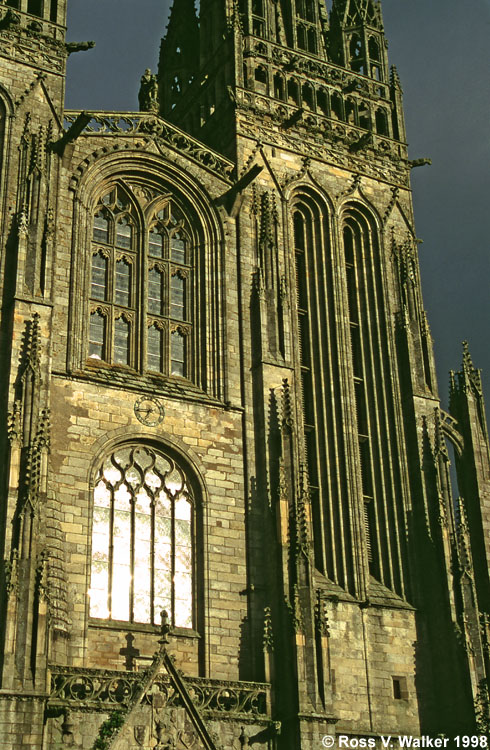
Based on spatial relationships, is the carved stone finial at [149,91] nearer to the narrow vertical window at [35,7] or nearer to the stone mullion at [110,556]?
the narrow vertical window at [35,7]

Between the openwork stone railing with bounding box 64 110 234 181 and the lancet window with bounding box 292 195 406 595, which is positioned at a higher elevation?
the openwork stone railing with bounding box 64 110 234 181

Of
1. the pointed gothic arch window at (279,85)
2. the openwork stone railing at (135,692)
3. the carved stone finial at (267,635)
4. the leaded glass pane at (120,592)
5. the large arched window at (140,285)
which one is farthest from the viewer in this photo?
the pointed gothic arch window at (279,85)

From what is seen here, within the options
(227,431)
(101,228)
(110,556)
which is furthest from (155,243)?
(110,556)

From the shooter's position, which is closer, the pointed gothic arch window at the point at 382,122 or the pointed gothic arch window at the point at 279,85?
the pointed gothic arch window at the point at 279,85

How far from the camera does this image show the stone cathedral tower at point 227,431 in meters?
25.4

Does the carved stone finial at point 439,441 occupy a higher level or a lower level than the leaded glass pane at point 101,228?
lower

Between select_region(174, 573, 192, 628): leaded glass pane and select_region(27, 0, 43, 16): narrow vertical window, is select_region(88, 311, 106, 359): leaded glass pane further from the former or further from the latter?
select_region(27, 0, 43, 16): narrow vertical window

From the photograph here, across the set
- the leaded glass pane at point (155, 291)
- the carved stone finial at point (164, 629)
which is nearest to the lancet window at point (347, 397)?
the leaded glass pane at point (155, 291)

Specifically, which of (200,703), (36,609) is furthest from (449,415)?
(36,609)

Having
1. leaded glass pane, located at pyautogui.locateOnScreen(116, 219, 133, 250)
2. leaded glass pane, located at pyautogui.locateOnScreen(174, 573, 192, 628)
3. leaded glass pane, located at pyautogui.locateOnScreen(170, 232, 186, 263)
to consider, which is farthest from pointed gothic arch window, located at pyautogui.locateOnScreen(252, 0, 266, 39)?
leaded glass pane, located at pyautogui.locateOnScreen(174, 573, 192, 628)

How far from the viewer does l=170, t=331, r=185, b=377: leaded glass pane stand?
30547 mm

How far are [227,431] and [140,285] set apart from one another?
15.2ft

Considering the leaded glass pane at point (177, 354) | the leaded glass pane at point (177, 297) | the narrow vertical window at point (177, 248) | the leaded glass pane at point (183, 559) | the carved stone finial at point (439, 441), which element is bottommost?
the leaded glass pane at point (183, 559)

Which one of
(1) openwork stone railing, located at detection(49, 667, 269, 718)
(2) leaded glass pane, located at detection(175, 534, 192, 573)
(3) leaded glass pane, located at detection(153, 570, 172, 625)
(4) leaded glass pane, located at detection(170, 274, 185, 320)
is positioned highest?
(4) leaded glass pane, located at detection(170, 274, 185, 320)
